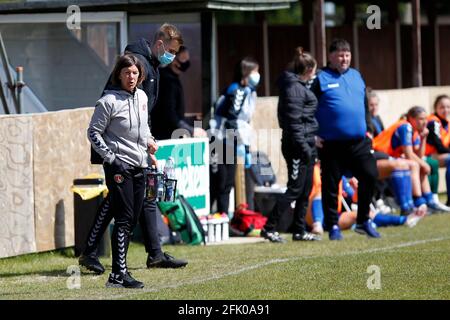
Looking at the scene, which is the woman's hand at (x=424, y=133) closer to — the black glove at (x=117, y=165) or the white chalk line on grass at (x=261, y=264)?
the white chalk line on grass at (x=261, y=264)

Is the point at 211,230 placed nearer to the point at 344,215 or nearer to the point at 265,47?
the point at 344,215

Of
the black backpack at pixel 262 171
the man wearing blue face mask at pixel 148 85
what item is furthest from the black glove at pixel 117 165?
the black backpack at pixel 262 171

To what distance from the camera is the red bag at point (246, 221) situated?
14.8 meters

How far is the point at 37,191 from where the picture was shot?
12.5 meters

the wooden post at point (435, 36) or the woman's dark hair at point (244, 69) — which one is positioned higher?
the wooden post at point (435, 36)

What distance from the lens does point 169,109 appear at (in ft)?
46.9

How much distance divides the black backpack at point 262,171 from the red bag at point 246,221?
1.00 meters

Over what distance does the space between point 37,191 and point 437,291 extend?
184 inches

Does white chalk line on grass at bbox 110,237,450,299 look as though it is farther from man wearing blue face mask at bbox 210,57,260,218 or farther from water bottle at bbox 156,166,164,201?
man wearing blue face mask at bbox 210,57,260,218

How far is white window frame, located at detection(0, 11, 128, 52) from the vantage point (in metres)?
14.3

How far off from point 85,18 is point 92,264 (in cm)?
462

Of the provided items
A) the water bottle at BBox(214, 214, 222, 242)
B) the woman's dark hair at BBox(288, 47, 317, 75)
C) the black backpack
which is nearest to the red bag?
the water bottle at BBox(214, 214, 222, 242)

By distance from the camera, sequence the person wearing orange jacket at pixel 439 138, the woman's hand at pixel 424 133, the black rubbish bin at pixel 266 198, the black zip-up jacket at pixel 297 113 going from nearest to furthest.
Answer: the black zip-up jacket at pixel 297 113 < the black rubbish bin at pixel 266 198 < the woman's hand at pixel 424 133 < the person wearing orange jacket at pixel 439 138

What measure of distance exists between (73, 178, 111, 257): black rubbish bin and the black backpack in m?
3.75
